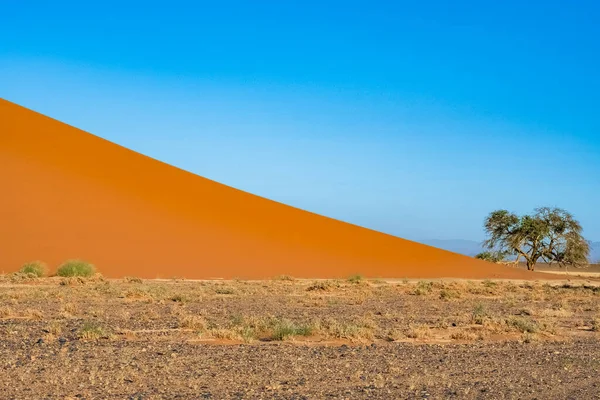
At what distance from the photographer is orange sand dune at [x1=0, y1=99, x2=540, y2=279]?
3722 centimetres

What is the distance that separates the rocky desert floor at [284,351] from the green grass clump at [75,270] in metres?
9.75

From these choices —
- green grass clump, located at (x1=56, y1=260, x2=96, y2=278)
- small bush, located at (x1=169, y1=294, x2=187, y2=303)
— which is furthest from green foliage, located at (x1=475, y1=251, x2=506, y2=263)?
small bush, located at (x1=169, y1=294, x2=187, y2=303)

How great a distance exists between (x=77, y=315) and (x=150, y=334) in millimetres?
3480

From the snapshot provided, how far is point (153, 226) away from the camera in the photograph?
42.9 m

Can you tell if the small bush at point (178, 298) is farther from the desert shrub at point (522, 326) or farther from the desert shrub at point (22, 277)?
the desert shrub at point (22, 277)

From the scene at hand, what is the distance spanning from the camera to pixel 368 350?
11.4 m

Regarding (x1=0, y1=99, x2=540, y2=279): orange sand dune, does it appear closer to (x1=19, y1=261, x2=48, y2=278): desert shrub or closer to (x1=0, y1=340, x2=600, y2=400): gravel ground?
(x1=19, y1=261, x2=48, y2=278): desert shrub

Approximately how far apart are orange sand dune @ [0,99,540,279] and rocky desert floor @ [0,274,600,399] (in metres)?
17.4

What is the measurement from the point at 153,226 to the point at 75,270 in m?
13.3

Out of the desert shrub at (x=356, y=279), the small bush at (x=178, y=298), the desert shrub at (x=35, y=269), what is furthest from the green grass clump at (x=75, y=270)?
the desert shrub at (x=356, y=279)

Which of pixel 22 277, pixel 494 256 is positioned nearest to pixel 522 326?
pixel 22 277

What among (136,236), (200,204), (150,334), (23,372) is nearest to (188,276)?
(136,236)

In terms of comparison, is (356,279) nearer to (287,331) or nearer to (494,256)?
(287,331)

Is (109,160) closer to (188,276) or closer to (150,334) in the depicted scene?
(188,276)
